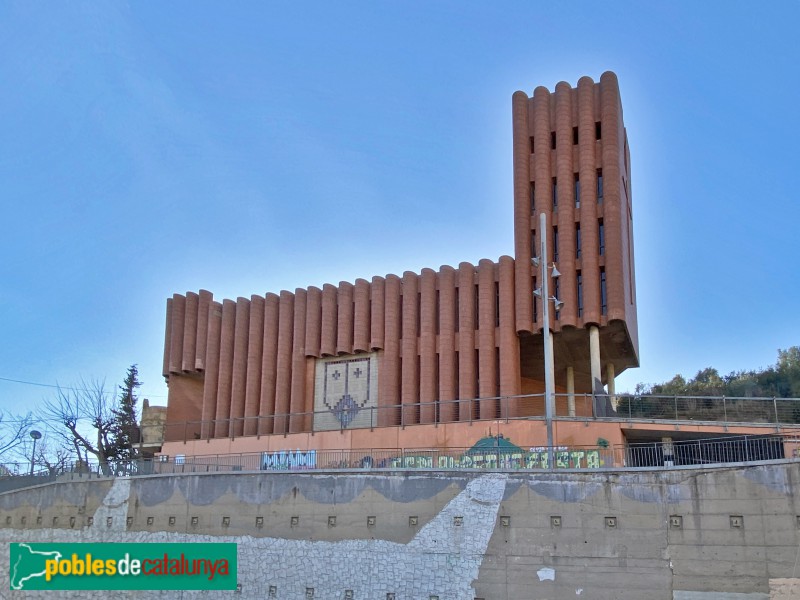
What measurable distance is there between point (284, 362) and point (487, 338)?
13.8m

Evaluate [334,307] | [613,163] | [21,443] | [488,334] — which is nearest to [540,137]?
[613,163]

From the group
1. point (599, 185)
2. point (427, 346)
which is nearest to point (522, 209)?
point (599, 185)

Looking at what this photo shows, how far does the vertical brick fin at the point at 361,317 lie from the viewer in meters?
48.2

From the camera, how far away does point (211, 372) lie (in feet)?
176

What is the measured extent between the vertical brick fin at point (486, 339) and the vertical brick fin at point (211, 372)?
1858 centimetres

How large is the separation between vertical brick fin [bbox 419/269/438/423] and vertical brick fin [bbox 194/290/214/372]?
16.2m

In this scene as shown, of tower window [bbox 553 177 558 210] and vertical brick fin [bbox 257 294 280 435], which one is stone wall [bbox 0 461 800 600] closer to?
vertical brick fin [bbox 257 294 280 435]

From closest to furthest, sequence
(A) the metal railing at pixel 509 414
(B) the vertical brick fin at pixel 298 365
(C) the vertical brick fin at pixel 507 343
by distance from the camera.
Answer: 1. (A) the metal railing at pixel 509 414
2. (C) the vertical brick fin at pixel 507 343
3. (B) the vertical brick fin at pixel 298 365

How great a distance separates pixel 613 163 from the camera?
44.5 metres

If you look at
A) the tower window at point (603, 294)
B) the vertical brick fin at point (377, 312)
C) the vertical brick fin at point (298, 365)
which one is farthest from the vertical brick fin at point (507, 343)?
the vertical brick fin at point (298, 365)

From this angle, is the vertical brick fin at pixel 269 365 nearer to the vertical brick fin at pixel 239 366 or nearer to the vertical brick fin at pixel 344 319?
the vertical brick fin at pixel 239 366

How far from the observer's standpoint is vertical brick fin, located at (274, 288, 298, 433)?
4983 cm

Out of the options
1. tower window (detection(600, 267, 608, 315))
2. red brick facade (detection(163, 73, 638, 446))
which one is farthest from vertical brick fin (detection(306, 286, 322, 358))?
tower window (detection(600, 267, 608, 315))

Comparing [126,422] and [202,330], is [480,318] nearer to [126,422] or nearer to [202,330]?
[202,330]
